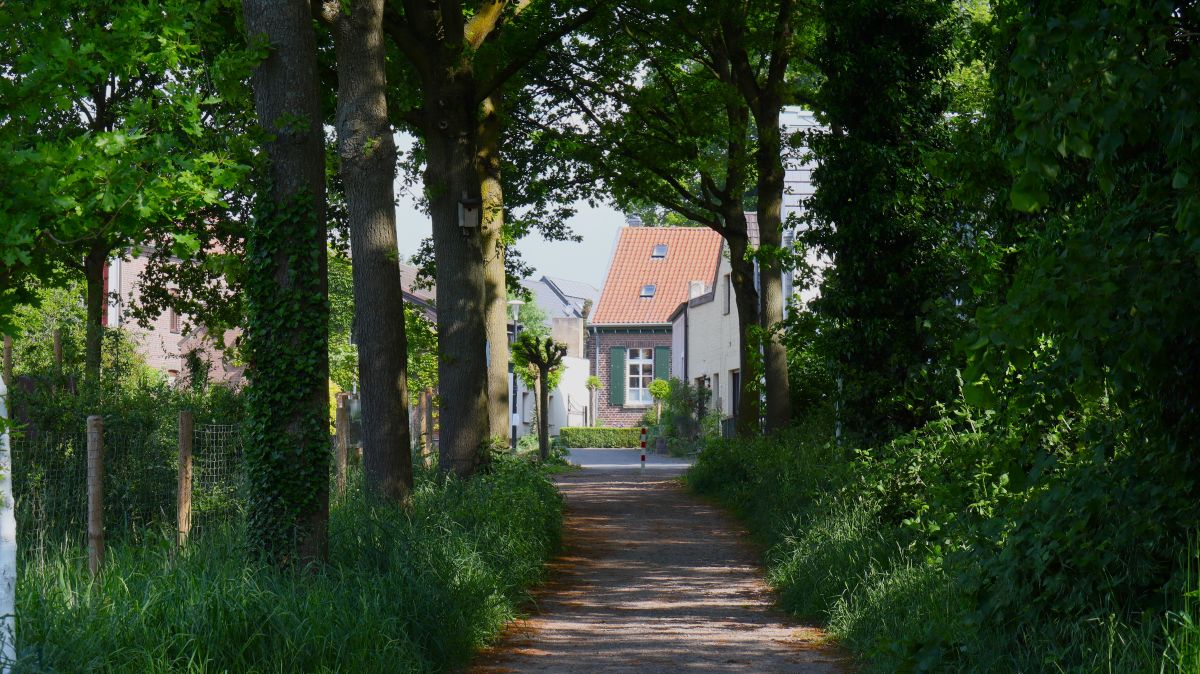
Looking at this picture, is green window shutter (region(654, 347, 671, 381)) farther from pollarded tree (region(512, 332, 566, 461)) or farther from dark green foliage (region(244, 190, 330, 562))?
dark green foliage (region(244, 190, 330, 562))

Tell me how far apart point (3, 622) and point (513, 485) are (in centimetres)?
877

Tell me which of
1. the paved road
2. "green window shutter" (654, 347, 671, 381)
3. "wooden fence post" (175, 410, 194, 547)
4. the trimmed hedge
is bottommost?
the paved road

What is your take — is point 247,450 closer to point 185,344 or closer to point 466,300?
point 466,300

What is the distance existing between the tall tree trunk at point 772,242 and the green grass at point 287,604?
11.4 metres

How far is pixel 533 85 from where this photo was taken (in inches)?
896

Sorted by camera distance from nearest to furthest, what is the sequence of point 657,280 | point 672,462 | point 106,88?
1. point 106,88
2. point 672,462
3. point 657,280

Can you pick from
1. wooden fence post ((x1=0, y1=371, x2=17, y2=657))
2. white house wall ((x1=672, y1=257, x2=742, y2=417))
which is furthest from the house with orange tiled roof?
wooden fence post ((x1=0, y1=371, x2=17, y2=657))

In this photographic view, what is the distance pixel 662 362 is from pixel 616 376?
241 centimetres

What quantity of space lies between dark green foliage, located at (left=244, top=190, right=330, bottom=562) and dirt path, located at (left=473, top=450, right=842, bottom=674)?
67.4 inches

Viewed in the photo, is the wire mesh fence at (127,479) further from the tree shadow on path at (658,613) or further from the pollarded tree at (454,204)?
the tree shadow on path at (658,613)

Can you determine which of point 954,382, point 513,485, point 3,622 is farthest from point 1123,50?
point 513,485

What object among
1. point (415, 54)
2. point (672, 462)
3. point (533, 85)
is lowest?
point (672, 462)

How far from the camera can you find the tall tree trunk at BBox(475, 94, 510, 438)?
1823cm

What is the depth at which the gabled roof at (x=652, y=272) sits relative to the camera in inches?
2424
